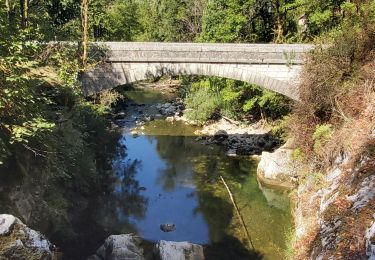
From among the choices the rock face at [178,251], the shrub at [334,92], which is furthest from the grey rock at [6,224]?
the shrub at [334,92]

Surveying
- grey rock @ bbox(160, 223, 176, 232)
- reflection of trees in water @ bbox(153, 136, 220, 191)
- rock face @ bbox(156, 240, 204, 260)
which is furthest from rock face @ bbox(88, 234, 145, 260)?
reflection of trees in water @ bbox(153, 136, 220, 191)

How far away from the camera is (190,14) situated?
143ft

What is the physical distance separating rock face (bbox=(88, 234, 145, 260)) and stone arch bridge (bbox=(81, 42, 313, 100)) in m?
6.01

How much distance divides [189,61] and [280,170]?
21.2 ft

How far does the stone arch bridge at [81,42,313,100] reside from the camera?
16.1m

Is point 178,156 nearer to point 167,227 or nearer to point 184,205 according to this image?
point 184,205

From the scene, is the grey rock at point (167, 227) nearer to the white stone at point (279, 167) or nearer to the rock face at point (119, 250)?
the rock face at point (119, 250)

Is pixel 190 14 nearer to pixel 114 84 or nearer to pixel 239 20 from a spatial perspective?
pixel 239 20

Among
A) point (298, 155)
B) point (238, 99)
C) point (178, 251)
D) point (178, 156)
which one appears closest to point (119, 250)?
point (178, 251)

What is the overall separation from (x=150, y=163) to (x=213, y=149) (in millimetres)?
3987

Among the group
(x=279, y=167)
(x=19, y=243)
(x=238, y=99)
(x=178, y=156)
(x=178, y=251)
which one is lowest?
(x=178, y=156)

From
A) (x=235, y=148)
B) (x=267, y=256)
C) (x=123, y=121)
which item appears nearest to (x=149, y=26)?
(x=123, y=121)

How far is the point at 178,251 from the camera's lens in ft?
42.4

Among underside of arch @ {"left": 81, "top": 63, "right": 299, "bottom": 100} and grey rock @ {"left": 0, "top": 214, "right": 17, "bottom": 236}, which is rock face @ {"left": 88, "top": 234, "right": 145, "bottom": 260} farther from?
underside of arch @ {"left": 81, "top": 63, "right": 299, "bottom": 100}
